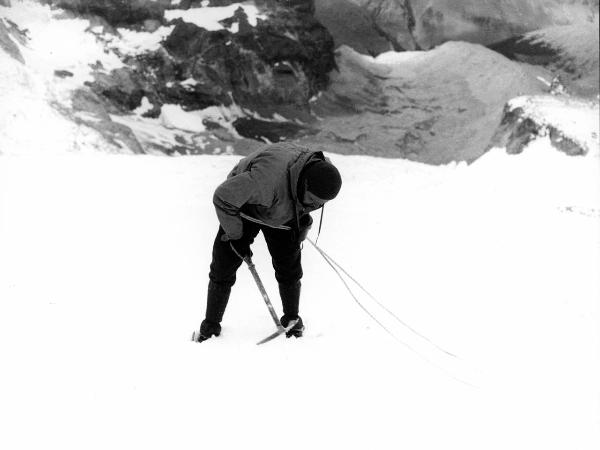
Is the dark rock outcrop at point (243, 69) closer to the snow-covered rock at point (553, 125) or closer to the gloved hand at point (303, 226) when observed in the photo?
the snow-covered rock at point (553, 125)

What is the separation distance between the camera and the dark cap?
3074 mm

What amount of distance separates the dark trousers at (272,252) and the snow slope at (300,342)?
48cm

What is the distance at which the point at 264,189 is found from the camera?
3.13 meters

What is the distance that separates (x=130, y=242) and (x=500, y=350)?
14.8 feet

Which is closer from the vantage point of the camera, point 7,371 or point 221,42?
point 7,371

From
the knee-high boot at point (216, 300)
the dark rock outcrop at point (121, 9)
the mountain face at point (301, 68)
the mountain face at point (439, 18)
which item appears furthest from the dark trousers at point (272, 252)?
the mountain face at point (439, 18)

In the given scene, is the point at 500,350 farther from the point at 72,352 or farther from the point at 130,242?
the point at 130,242

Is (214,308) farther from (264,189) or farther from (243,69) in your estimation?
(243,69)

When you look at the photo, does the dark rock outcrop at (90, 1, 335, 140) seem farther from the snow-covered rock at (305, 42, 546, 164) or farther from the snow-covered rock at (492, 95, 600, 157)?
the snow-covered rock at (492, 95, 600, 157)

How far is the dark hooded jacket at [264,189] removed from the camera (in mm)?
3084

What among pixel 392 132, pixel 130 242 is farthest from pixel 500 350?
pixel 392 132

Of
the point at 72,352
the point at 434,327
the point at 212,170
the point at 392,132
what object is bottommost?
the point at 392,132

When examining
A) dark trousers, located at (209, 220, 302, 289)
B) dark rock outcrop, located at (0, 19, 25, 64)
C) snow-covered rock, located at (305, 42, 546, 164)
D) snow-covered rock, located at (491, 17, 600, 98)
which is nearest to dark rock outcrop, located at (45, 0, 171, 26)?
dark rock outcrop, located at (0, 19, 25, 64)

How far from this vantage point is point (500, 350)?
3916 mm
